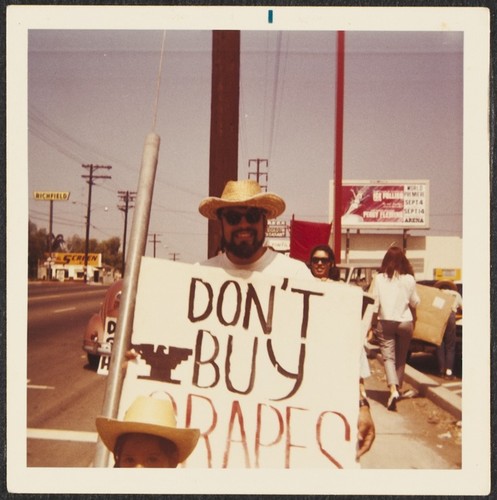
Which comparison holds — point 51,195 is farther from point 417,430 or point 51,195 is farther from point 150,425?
point 417,430

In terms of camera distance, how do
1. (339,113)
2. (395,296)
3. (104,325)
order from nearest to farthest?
(339,113) → (395,296) → (104,325)

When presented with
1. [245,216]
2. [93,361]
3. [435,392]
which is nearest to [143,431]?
[245,216]

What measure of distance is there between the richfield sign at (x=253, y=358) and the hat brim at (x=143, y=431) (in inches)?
7.1

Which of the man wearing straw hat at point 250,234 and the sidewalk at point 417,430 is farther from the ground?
the man wearing straw hat at point 250,234

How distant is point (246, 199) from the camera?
214cm

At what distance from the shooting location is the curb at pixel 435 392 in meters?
3.88

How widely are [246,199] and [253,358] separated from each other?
27.8 inches

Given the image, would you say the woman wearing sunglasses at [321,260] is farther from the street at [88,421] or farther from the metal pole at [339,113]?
the street at [88,421]

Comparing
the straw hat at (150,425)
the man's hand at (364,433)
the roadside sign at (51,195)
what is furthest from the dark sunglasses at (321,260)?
the roadside sign at (51,195)

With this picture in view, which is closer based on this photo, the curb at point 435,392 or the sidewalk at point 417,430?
the sidewalk at point 417,430

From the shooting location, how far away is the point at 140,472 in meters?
2.15

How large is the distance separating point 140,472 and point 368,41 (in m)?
2.51

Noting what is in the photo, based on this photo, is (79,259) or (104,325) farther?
(79,259)

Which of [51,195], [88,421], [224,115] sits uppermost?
[224,115]
